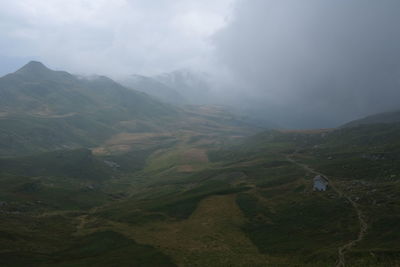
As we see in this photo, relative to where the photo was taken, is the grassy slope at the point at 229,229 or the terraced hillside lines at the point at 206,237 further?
the terraced hillside lines at the point at 206,237

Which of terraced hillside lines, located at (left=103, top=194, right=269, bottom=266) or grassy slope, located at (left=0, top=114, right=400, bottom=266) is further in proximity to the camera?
terraced hillside lines, located at (left=103, top=194, right=269, bottom=266)

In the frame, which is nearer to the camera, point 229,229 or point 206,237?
point 206,237

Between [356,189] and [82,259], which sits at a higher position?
[356,189]

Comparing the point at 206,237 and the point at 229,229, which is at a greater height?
the point at 229,229

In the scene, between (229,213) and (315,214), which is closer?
(315,214)

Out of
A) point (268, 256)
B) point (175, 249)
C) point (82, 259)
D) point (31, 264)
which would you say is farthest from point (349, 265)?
point (31, 264)

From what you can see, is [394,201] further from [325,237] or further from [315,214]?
[325,237]

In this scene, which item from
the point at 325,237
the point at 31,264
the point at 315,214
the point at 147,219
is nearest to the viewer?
the point at 31,264

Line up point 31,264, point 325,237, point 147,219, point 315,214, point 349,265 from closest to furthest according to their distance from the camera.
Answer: point 349,265, point 31,264, point 325,237, point 315,214, point 147,219
